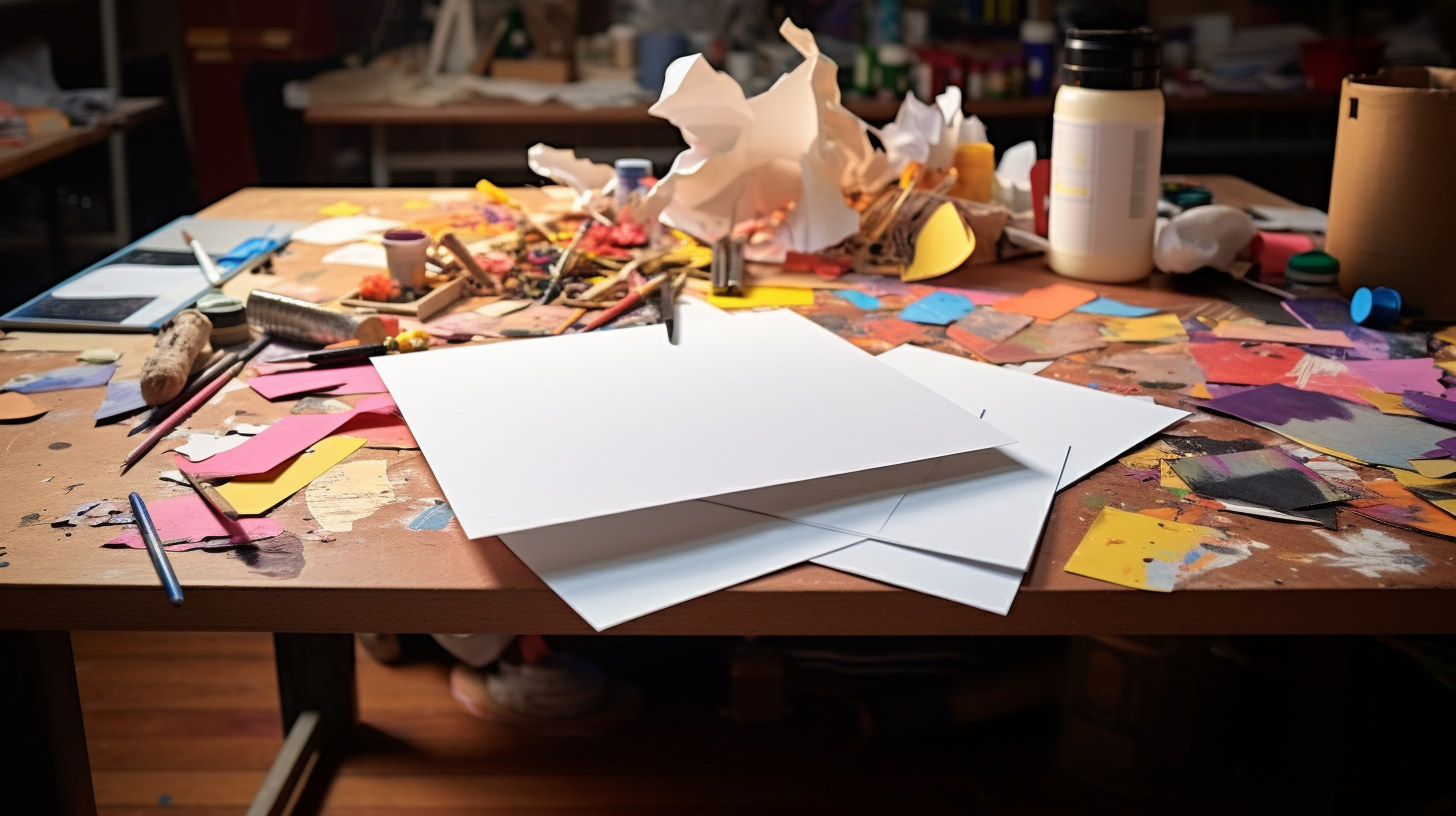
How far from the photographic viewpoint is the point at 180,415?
33.2 inches

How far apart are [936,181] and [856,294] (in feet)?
0.86

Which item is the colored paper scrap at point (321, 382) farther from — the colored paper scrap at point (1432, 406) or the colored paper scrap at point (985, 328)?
the colored paper scrap at point (1432, 406)

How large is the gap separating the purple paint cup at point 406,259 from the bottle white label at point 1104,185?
627mm

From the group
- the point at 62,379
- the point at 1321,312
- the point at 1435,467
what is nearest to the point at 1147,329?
the point at 1321,312

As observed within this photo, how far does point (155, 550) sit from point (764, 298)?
63 cm

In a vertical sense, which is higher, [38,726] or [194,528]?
[194,528]

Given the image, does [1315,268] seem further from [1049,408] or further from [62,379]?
[62,379]

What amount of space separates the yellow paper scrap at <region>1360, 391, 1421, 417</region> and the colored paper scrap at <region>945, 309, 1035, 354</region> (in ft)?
0.93

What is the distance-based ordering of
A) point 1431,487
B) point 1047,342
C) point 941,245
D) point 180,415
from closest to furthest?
point 1431,487
point 180,415
point 1047,342
point 941,245

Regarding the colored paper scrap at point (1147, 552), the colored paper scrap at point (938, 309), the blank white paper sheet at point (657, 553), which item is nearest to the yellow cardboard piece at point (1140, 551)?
the colored paper scrap at point (1147, 552)

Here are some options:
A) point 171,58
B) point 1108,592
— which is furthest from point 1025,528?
point 171,58

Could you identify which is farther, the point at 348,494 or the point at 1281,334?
the point at 1281,334

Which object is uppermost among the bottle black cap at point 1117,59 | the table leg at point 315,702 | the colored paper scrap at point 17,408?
the bottle black cap at point 1117,59

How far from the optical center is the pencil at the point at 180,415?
0.78 metres
